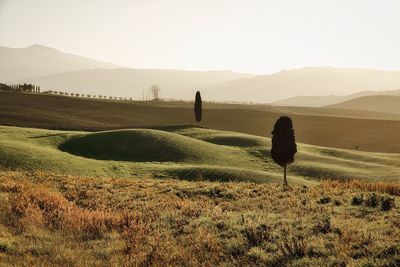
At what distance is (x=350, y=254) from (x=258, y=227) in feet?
12.7

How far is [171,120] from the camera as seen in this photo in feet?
374

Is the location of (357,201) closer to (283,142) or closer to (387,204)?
(387,204)

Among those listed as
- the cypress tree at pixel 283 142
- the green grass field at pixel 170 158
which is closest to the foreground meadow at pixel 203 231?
the cypress tree at pixel 283 142

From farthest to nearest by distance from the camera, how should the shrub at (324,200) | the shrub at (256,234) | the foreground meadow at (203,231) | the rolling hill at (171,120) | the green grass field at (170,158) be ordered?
the rolling hill at (171,120), the green grass field at (170,158), the shrub at (324,200), the shrub at (256,234), the foreground meadow at (203,231)

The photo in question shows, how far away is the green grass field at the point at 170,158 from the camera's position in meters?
43.0

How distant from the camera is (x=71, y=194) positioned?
23562 mm

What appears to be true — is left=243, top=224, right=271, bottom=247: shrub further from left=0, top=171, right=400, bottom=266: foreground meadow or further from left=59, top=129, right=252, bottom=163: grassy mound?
left=59, top=129, right=252, bottom=163: grassy mound

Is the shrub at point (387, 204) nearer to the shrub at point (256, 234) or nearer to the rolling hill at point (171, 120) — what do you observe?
the shrub at point (256, 234)

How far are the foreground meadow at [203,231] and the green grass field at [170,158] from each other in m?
21.1

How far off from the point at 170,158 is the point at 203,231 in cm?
4132

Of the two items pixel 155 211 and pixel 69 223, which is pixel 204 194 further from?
pixel 69 223

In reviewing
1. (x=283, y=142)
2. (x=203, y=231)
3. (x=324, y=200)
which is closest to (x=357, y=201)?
(x=324, y=200)

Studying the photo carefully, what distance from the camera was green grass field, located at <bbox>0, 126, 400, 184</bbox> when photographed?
43000 millimetres

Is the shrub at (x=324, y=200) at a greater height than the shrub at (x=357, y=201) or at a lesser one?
lesser
